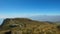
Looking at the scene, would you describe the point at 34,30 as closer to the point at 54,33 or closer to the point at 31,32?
the point at 31,32

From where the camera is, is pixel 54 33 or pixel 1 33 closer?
pixel 54 33

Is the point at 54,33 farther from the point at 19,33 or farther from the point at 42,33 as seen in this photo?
the point at 19,33

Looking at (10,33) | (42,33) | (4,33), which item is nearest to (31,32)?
(42,33)

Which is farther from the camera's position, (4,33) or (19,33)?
(4,33)

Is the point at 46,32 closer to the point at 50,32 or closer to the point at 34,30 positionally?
the point at 50,32

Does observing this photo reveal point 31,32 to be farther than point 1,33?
No

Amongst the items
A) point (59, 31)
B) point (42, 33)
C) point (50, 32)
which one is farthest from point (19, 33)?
point (59, 31)

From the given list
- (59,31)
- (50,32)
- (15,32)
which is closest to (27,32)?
(15,32)
